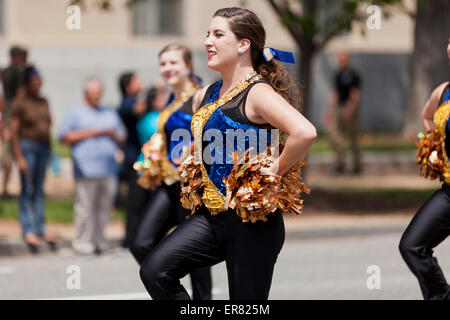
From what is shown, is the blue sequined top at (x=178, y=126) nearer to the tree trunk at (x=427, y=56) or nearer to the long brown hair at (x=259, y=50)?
the long brown hair at (x=259, y=50)

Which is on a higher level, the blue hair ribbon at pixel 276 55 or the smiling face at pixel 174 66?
the blue hair ribbon at pixel 276 55

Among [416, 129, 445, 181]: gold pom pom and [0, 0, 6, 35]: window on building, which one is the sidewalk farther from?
[416, 129, 445, 181]: gold pom pom

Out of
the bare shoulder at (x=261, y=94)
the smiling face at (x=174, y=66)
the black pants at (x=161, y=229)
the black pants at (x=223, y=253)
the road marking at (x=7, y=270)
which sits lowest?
the road marking at (x=7, y=270)

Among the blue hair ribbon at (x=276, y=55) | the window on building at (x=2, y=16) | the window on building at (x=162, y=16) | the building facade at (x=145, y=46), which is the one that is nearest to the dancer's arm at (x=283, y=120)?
the blue hair ribbon at (x=276, y=55)

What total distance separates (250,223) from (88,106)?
5.96 meters

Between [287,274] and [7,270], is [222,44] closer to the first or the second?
[287,274]

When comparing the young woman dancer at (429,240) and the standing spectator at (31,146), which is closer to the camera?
the young woman dancer at (429,240)

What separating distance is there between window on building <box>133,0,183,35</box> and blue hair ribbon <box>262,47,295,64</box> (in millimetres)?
17891

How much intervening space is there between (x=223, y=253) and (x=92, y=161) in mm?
5495

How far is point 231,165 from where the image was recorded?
5.12 metres

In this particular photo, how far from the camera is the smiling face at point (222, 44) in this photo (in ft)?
17.0

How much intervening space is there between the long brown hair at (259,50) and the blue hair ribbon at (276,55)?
38 millimetres

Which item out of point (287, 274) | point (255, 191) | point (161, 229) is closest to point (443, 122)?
point (255, 191)

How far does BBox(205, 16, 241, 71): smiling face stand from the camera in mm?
5180
